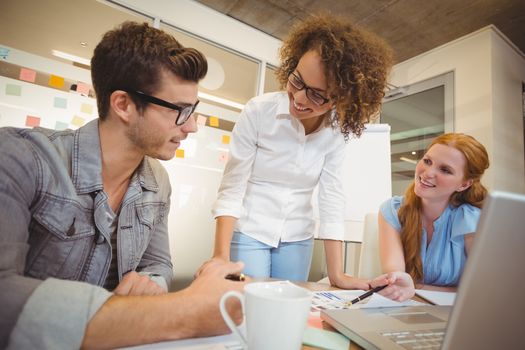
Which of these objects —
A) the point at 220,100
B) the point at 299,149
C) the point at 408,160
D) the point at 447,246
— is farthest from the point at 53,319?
the point at 408,160

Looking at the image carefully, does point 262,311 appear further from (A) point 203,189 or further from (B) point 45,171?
(A) point 203,189

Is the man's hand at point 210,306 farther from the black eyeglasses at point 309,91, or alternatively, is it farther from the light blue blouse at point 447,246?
the light blue blouse at point 447,246

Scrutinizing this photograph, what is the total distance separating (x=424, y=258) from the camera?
1426mm

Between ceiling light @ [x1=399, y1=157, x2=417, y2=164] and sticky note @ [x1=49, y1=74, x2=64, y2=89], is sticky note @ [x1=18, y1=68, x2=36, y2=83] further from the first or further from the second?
ceiling light @ [x1=399, y1=157, x2=417, y2=164]

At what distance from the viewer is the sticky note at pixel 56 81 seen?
2438mm

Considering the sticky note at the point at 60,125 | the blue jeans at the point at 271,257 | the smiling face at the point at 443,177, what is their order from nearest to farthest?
the blue jeans at the point at 271,257 < the smiling face at the point at 443,177 < the sticky note at the point at 60,125

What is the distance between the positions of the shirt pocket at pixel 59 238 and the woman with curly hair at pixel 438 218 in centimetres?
112

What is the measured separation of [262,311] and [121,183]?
2.40 ft

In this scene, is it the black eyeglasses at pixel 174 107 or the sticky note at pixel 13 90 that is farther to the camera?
the sticky note at pixel 13 90

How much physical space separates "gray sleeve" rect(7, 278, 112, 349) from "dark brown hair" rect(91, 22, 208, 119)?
2.11ft

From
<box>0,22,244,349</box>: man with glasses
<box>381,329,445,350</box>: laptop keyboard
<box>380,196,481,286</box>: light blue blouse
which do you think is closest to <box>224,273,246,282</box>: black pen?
<box>0,22,244,349</box>: man with glasses

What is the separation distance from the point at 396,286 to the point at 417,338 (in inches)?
15.4

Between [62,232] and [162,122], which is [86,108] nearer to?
[162,122]

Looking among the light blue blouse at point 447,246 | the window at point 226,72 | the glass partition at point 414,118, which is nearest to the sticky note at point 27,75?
the window at point 226,72
